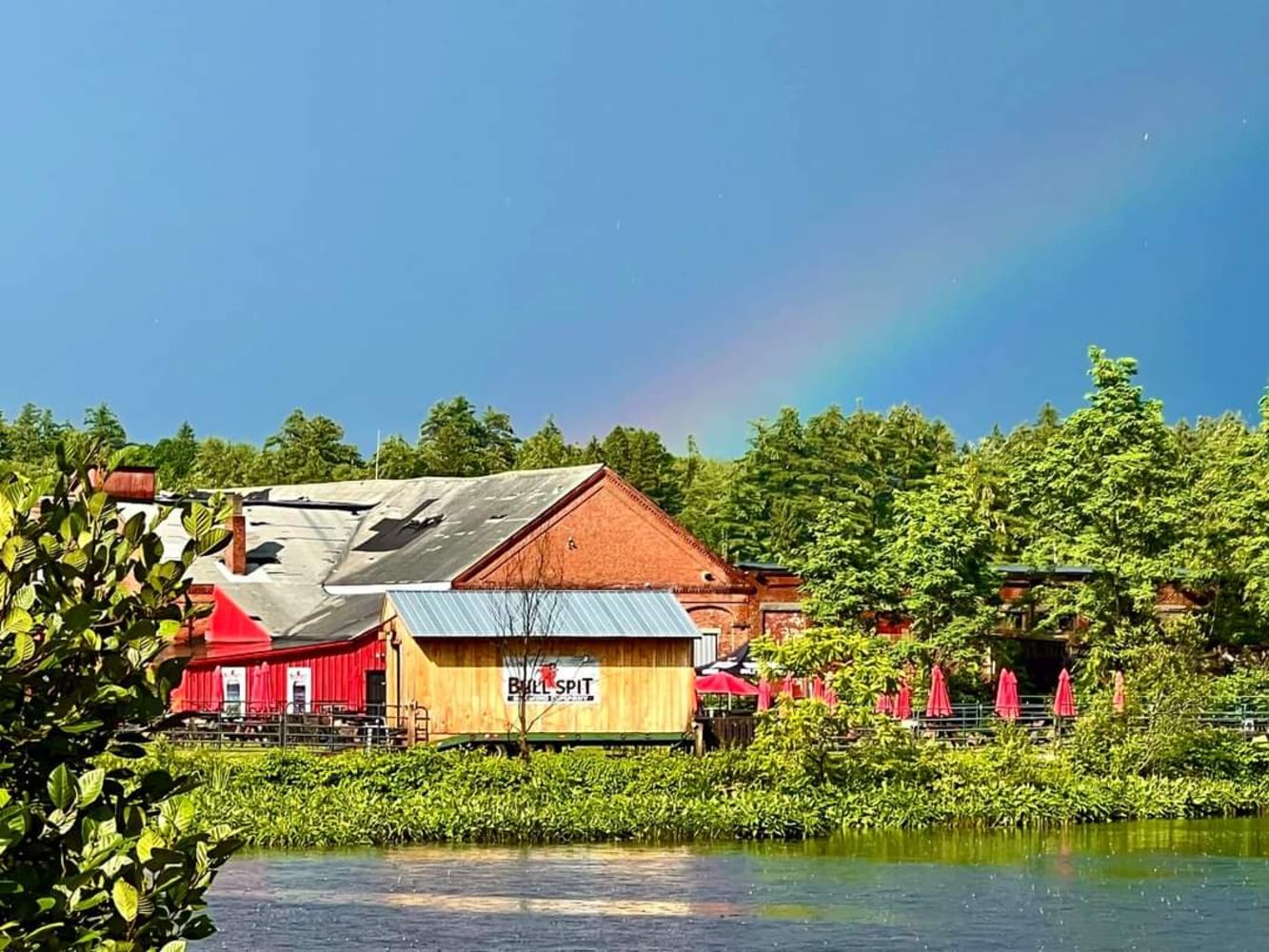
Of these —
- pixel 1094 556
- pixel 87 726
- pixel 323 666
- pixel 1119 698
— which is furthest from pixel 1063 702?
pixel 87 726

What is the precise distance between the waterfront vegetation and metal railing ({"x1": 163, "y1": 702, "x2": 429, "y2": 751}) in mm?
2704

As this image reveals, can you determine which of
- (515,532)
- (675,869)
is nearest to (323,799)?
(675,869)

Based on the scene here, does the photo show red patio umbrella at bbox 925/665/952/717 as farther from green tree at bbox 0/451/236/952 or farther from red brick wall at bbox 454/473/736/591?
green tree at bbox 0/451/236/952

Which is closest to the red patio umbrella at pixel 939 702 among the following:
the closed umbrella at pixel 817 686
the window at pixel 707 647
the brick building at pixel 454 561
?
the closed umbrella at pixel 817 686

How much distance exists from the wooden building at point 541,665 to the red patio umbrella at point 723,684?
12.9 ft

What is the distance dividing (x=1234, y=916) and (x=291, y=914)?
1283 centimetres

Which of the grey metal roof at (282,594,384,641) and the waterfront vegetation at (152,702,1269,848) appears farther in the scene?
the grey metal roof at (282,594,384,641)

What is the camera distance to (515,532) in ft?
206

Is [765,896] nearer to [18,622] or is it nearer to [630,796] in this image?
[630,796]

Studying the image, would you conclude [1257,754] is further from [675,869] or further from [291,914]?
[291,914]

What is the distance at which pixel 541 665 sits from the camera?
4706 cm

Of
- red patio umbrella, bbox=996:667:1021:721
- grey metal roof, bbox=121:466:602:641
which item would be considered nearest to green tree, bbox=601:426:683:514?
grey metal roof, bbox=121:466:602:641

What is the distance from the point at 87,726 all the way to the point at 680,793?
106ft

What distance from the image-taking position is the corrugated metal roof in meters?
46.4
